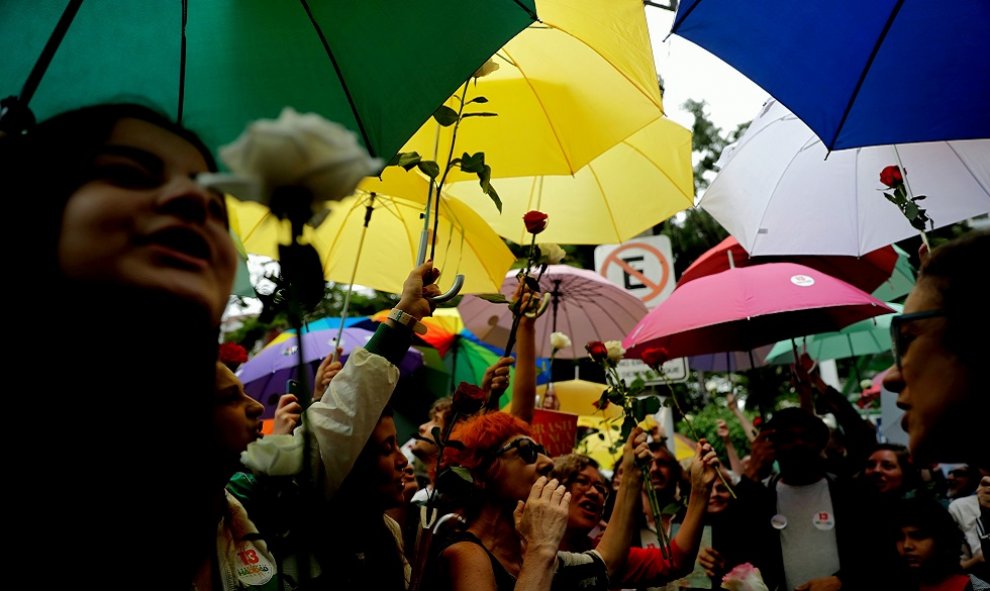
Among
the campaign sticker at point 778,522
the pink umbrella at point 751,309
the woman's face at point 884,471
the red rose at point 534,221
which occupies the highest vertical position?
the red rose at point 534,221

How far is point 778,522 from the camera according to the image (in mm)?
3754

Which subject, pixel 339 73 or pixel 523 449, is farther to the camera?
pixel 523 449

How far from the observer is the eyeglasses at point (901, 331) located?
5.08ft

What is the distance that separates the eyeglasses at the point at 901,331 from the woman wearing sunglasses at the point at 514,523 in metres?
1.11

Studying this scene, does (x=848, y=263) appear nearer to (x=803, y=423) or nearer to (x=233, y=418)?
(x=803, y=423)

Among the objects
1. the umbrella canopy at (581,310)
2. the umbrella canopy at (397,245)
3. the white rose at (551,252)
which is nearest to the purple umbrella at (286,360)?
the umbrella canopy at (581,310)

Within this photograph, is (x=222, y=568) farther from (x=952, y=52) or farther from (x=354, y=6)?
(x=952, y=52)

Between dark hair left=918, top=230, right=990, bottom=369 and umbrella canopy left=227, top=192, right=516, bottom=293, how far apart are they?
2.21 meters

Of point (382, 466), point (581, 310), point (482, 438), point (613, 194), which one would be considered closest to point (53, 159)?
point (382, 466)

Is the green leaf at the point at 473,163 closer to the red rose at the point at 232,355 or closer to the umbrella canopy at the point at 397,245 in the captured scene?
the umbrella canopy at the point at 397,245

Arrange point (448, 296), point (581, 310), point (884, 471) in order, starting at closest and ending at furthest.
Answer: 1. point (448, 296)
2. point (884, 471)
3. point (581, 310)

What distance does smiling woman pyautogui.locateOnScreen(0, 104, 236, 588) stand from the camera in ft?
2.88

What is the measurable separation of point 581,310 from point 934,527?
110 inches

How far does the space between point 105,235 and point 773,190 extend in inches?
151
